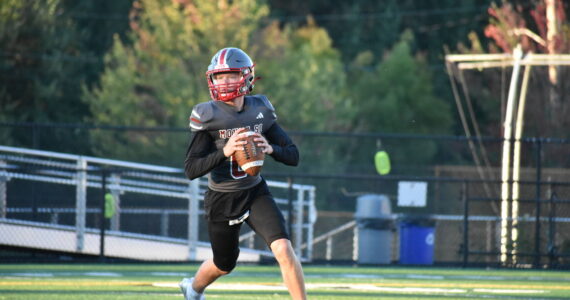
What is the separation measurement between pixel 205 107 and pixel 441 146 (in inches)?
1099

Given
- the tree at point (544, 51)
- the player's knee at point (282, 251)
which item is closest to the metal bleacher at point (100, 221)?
the player's knee at point (282, 251)

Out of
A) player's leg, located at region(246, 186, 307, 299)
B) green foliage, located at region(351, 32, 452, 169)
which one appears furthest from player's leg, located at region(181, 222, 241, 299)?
green foliage, located at region(351, 32, 452, 169)

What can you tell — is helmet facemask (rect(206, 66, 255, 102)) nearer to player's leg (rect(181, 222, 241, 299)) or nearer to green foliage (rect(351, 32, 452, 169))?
player's leg (rect(181, 222, 241, 299))

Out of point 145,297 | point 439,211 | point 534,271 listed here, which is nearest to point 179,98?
point 439,211

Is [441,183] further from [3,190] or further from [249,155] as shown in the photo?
[249,155]

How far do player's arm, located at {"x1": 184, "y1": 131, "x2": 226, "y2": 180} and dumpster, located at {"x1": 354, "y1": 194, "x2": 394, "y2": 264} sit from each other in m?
9.74

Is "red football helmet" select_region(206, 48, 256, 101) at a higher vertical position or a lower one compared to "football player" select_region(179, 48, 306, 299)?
higher

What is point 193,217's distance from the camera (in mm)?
16109

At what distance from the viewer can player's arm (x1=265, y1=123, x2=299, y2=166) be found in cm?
747

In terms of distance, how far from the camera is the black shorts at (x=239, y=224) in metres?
→ 7.52

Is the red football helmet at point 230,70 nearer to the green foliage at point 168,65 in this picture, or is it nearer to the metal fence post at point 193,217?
the metal fence post at point 193,217

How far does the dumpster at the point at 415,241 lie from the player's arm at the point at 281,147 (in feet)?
31.6

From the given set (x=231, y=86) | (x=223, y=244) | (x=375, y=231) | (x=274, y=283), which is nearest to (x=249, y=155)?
(x=231, y=86)

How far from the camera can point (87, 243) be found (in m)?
15.9
